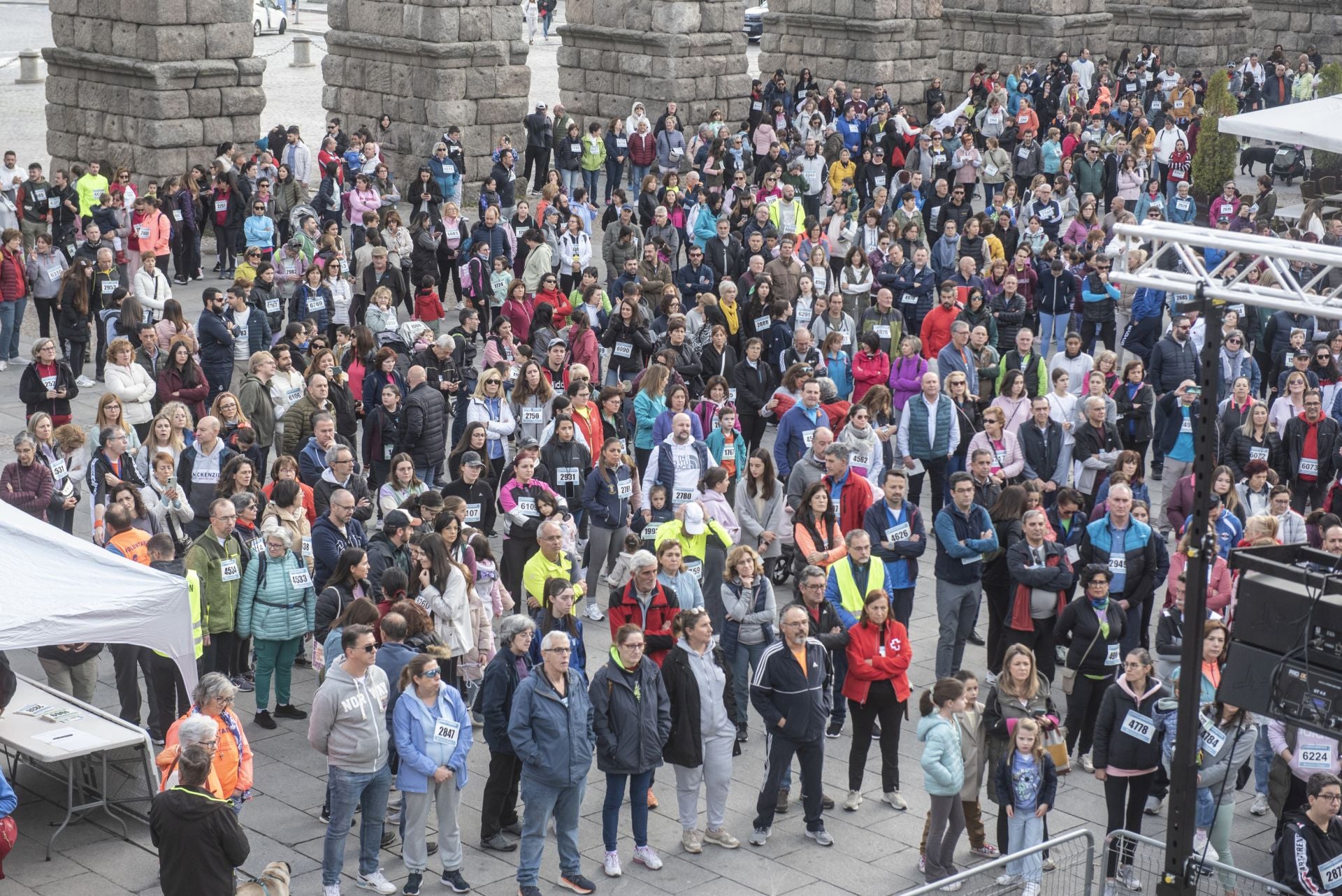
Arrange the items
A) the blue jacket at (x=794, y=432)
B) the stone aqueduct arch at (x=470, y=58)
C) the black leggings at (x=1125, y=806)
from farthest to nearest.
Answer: the stone aqueduct arch at (x=470, y=58)
the blue jacket at (x=794, y=432)
the black leggings at (x=1125, y=806)

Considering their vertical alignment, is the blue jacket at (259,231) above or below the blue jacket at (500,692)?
above

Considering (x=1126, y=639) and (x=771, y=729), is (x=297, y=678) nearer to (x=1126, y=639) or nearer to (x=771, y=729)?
(x=771, y=729)

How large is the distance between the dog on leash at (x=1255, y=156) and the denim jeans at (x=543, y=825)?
2761 cm

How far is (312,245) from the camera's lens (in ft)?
63.9

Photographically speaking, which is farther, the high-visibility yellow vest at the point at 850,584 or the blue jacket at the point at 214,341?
the blue jacket at the point at 214,341

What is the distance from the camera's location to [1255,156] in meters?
34.2

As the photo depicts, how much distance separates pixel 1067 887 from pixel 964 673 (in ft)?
4.19

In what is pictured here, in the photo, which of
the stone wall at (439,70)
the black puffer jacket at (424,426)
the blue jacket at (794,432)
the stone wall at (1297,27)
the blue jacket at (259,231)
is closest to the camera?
the black puffer jacket at (424,426)

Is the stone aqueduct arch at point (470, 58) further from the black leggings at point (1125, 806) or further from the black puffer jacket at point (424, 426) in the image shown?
the black leggings at point (1125, 806)

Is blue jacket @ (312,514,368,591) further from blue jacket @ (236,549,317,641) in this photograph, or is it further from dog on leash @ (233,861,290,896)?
dog on leash @ (233,861,290,896)

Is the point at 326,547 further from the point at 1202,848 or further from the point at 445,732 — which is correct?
the point at 1202,848

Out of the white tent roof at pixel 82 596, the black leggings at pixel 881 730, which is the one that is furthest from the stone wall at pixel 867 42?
the white tent roof at pixel 82 596

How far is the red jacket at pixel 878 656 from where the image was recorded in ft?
34.6

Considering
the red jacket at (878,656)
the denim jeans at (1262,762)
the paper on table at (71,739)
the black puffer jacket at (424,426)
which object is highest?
the black puffer jacket at (424,426)
